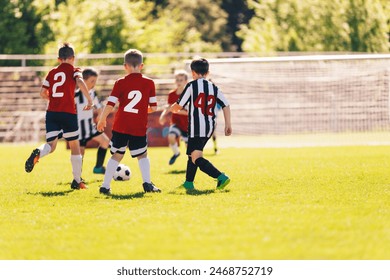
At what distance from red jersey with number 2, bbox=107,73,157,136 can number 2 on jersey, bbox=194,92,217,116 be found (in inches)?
26.8

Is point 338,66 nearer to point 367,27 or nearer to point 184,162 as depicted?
point 184,162

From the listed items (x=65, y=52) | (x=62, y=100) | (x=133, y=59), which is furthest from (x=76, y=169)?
(x=133, y=59)

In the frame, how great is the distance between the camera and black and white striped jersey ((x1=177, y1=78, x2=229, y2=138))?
416 inches

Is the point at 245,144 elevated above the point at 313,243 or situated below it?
below

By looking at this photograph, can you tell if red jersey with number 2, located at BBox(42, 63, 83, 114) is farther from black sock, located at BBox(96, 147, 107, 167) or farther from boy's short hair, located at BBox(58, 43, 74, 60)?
black sock, located at BBox(96, 147, 107, 167)

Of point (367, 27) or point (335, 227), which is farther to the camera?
point (367, 27)

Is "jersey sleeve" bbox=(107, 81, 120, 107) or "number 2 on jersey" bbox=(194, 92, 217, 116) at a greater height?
"jersey sleeve" bbox=(107, 81, 120, 107)

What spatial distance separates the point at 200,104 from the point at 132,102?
0.90m

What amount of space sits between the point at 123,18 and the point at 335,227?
26508 mm

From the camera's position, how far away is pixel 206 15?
56.8m

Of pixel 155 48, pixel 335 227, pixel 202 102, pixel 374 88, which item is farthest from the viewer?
pixel 155 48

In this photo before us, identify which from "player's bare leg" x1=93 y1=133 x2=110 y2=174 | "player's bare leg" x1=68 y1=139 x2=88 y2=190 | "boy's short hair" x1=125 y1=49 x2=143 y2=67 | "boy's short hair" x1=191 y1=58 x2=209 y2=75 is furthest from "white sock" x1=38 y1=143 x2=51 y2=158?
"player's bare leg" x1=93 y1=133 x2=110 y2=174

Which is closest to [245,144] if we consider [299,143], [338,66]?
[299,143]

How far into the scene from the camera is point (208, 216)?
7.79 m
